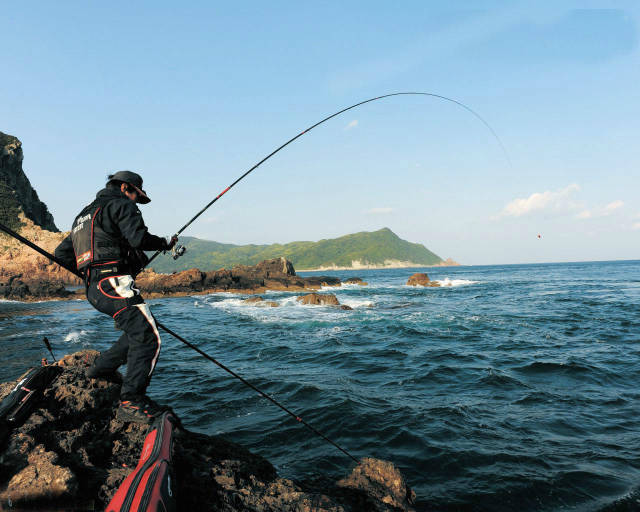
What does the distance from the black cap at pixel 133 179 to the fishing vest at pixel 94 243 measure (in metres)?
0.39

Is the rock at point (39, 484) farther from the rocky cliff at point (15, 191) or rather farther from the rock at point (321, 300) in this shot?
the rocky cliff at point (15, 191)

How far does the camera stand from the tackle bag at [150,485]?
219cm

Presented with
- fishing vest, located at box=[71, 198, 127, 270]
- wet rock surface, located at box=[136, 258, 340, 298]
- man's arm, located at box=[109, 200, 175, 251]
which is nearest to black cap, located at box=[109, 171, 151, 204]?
fishing vest, located at box=[71, 198, 127, 270]

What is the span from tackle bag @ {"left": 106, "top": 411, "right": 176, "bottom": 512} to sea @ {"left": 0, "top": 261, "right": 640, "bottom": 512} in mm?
2397

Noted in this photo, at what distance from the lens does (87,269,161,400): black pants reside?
11.7ft

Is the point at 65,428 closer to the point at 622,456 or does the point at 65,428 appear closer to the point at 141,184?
the point at 141,184

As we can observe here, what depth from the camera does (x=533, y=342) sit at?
1305 cm

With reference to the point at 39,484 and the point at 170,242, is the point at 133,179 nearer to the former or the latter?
the point at 170,242

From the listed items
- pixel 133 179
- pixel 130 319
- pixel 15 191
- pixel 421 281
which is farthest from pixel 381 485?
pixel 15 191

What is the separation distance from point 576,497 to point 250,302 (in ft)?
99.5

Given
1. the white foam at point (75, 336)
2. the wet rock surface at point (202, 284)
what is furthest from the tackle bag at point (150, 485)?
the wet rock surface at point (202, 284)

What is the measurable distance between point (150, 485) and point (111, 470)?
0.86 m

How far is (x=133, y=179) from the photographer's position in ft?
13.5

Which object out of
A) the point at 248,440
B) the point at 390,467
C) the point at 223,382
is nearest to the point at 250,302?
the point at 223,382
